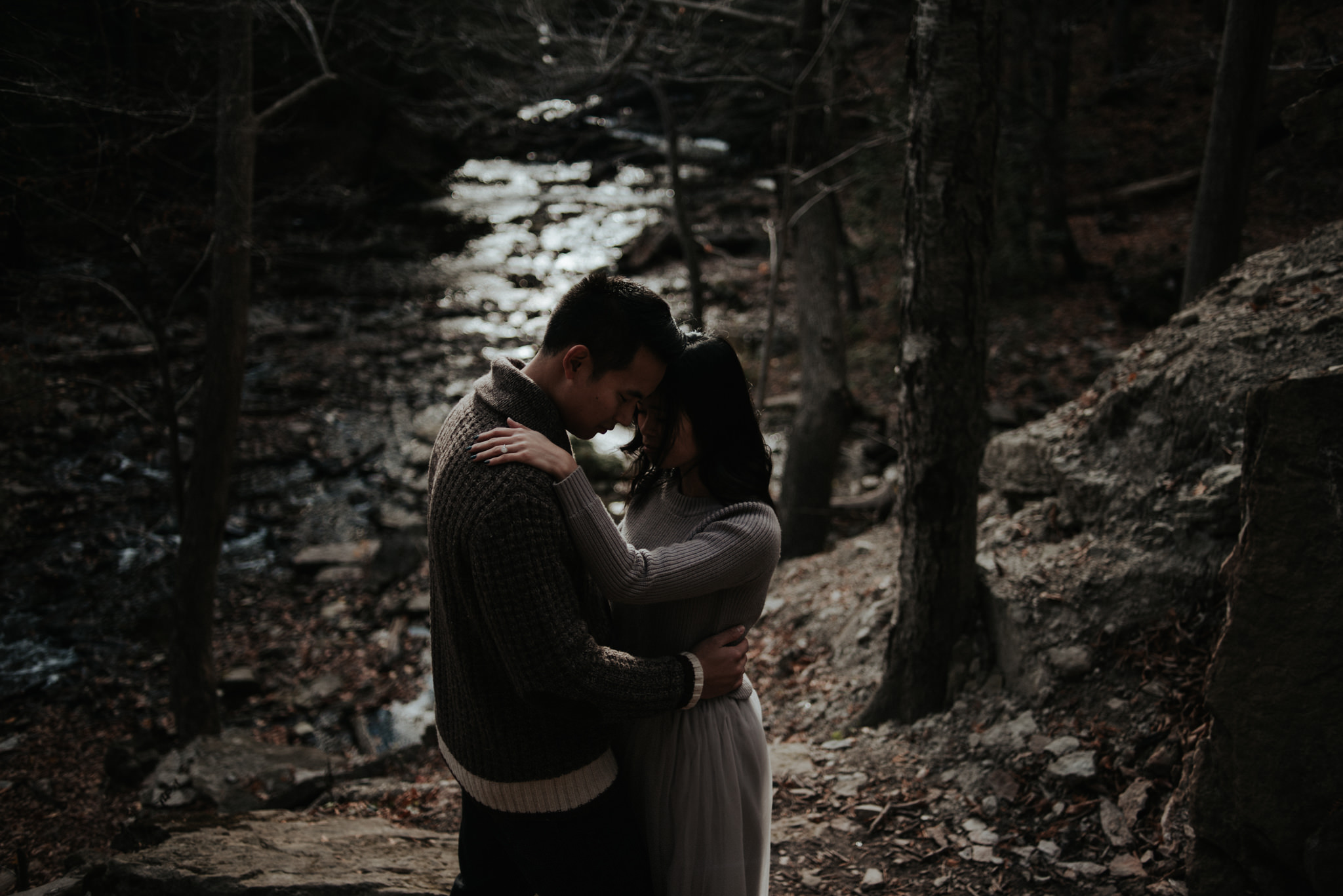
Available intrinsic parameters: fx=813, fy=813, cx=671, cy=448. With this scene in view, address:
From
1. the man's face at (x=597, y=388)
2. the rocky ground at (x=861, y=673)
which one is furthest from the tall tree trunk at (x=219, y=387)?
the man's face at (x=597, y=388)

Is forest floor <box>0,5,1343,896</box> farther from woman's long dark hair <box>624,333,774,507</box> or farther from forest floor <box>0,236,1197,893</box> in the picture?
woman's long dark hair <box>624,333,774,507</box>

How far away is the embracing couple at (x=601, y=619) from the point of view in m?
1.84

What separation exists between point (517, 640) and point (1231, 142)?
23.4 feet

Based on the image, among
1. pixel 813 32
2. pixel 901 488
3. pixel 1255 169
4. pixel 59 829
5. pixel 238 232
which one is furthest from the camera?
pixel 1255 169

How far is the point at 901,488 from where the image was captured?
408cm

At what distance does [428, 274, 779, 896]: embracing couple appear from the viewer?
184cm

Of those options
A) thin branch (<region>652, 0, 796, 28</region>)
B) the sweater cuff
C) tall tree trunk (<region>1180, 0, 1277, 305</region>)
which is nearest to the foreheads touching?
the sweater cuff

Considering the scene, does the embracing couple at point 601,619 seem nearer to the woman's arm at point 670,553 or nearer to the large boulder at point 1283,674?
the woman's arm at point 670,553

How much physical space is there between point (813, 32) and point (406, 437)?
774 cm

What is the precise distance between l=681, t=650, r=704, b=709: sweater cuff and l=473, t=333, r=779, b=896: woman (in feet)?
0.30

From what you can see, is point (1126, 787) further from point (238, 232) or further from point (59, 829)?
point (238, 232)

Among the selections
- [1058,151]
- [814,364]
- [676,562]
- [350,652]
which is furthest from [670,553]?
[1058,151]

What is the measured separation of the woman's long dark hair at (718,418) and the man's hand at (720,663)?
1.27ft

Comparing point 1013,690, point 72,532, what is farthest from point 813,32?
point 72,532
